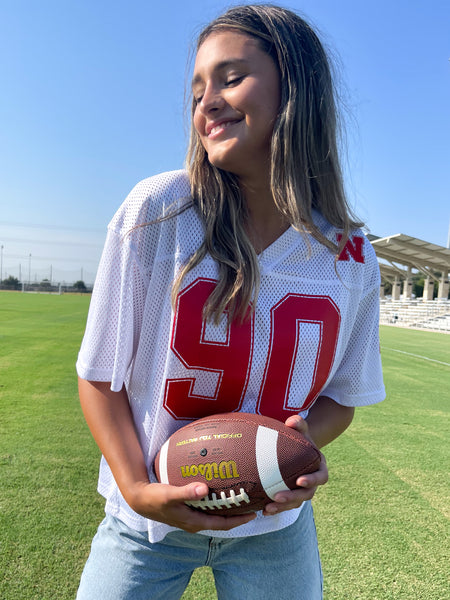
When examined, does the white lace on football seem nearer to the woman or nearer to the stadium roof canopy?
the woman

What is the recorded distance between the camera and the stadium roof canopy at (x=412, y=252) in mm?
29250

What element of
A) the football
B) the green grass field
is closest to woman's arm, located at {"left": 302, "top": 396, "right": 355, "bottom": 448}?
the football

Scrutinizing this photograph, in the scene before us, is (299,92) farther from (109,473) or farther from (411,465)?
(411,465)

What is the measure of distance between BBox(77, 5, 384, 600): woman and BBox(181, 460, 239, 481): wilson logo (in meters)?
0.11

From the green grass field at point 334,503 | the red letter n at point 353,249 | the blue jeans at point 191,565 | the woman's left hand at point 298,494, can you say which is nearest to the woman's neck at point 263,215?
the red letter n at point 353,249

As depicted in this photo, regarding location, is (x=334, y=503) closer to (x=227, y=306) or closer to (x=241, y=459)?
(x=241, y=459)

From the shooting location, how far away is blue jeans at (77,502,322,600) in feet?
3.98

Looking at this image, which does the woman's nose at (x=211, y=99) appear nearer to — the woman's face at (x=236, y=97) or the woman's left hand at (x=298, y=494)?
the woman's face at (x=236, y=97)

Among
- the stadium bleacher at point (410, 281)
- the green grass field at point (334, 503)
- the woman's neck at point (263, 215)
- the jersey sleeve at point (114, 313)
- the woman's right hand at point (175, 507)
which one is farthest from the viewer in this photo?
the stadium bleacher at point (410, 281)

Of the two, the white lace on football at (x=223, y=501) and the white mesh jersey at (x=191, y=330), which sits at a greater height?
the white mesh jersey at (x=191, y=330)

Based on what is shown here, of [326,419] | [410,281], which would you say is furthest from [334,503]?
[410,281]

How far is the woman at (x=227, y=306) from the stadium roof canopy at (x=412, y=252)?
2734 cm

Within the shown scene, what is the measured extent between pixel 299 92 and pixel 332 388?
882 millimetres

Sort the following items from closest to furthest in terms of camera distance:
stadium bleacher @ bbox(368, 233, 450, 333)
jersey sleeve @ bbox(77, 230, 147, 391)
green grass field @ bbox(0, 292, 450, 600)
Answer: jersey sleeve @ bbox(77, 230, 147, 391) → green grass field @ bbox(0, 292, 450, 600) → stadium bleacher @ bbox(368, 233, 450, 333)
